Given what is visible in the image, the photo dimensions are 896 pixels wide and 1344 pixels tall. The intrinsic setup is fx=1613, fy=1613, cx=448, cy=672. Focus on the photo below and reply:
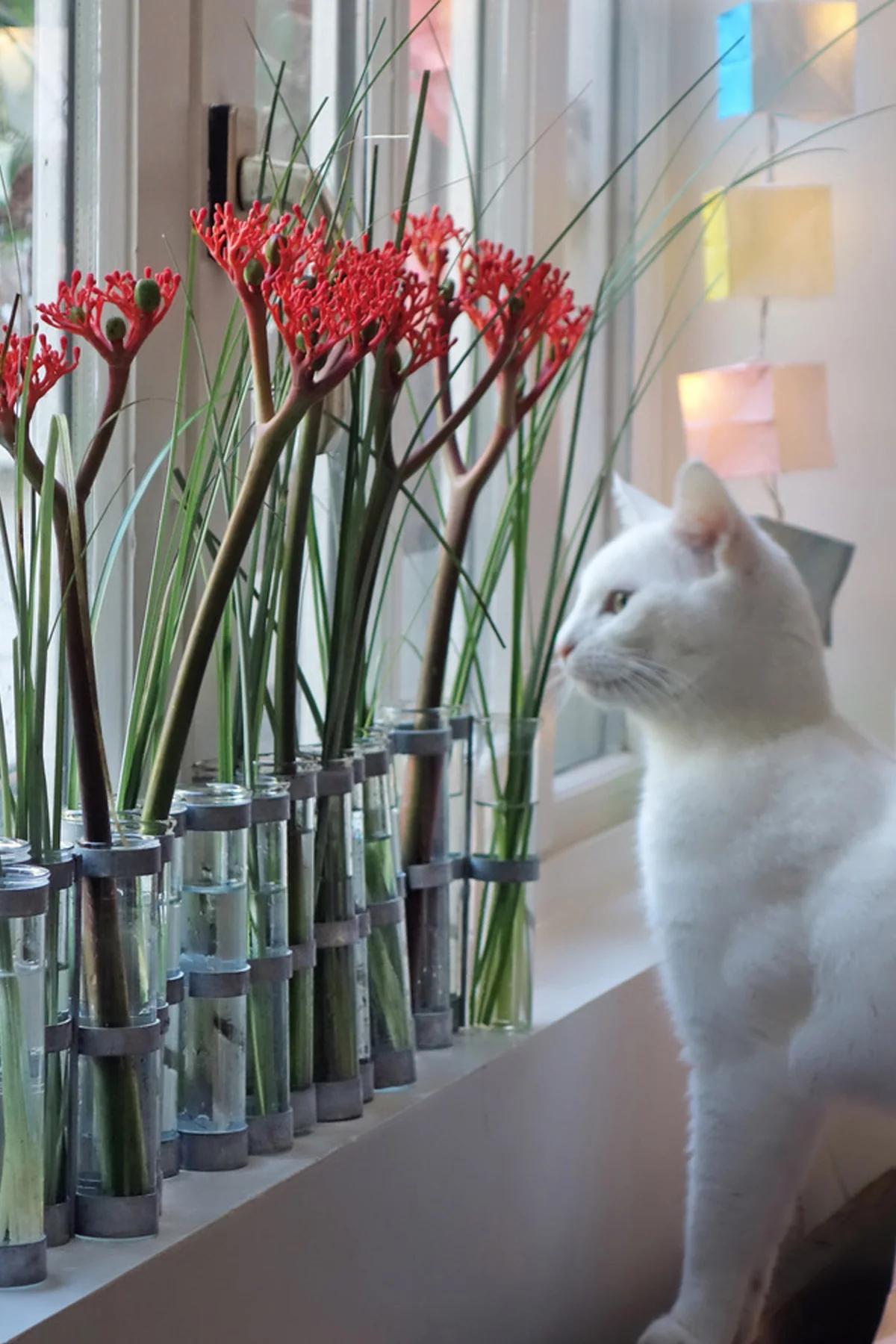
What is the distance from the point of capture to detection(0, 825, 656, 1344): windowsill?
685mm

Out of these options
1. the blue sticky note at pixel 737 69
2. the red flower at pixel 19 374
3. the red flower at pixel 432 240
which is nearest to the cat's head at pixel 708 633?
the red flower at pixel 432 240

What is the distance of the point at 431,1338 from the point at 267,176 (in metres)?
0.70

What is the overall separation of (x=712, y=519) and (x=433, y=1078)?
0.40 meters

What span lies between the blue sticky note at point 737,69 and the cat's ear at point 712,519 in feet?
2.38

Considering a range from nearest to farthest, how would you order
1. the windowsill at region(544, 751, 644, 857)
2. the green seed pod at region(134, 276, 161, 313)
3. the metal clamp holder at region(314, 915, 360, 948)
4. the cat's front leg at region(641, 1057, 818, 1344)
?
the green seed pod at region(134, 276, 161, 313) → the metal clamp holder at region(314, 915, 360, 948) → the cat's front leg at region(641, 1057, 818, 1344) → the windowsill at region(544, 751, 644, 857)

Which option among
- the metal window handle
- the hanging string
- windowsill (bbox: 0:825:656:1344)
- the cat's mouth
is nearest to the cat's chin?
the cat's mouth

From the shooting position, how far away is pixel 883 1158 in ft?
5.22

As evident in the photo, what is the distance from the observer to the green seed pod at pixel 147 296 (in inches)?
25.9

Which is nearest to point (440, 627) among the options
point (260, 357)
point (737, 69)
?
point (260, 357)

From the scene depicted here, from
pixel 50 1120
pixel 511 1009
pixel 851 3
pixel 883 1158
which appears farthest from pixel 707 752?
pixel 851 3

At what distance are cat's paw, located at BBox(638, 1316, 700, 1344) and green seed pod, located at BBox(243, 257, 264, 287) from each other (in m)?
0.72

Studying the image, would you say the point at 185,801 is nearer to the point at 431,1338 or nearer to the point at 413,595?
the point at 431,1338

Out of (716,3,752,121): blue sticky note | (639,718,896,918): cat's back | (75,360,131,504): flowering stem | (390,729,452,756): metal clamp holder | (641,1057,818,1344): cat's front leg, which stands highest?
(716,3,752,121): blue sticky note

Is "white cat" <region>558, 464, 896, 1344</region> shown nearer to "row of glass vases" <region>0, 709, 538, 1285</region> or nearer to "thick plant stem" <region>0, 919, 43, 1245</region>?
"row of glass vases" <region>0, 709, 538, 1285</region>
